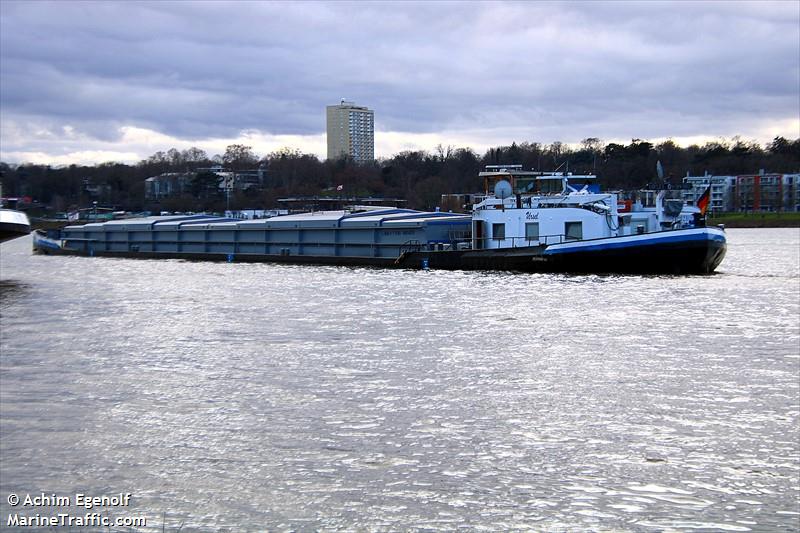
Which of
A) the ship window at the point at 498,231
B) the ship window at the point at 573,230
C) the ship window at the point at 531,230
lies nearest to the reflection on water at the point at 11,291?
the ship window at the point at 498,231

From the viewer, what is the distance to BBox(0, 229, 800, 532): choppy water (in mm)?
11305

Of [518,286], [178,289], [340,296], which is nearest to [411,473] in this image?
[340,296]

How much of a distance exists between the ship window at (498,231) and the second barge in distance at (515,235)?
55 mm

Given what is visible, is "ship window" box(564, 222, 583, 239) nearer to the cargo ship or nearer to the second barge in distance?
the second barge in distance

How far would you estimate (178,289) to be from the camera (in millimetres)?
42250

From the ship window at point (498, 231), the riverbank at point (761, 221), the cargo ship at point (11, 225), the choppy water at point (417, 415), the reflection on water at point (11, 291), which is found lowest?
the reflection on water at point (11, 291)

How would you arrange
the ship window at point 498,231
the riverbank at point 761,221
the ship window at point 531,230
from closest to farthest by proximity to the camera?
the ship window at point 531,230, the ship window at point 498,231, the riverbank at point 761,221

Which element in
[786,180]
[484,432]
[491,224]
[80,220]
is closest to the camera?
[484,432]

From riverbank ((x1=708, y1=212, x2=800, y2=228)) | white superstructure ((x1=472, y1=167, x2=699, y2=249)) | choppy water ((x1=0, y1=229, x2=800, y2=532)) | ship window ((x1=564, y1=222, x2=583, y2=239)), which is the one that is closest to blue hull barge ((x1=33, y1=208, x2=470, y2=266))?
white superstructure ((x1=472, y1=167, x2=699, y2=249))

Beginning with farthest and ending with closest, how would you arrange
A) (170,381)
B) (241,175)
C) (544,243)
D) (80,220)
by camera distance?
(241,175) → (80,220) → (544,243) → (170,381)

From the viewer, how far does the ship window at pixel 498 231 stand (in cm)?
4912

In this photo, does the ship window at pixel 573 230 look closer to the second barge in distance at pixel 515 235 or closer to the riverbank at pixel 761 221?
the second barge in distance at pixel 515 235

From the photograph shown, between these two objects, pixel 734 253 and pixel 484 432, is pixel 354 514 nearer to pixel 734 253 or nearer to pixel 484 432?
pixel 484 432

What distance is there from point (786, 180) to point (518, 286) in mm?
148599
